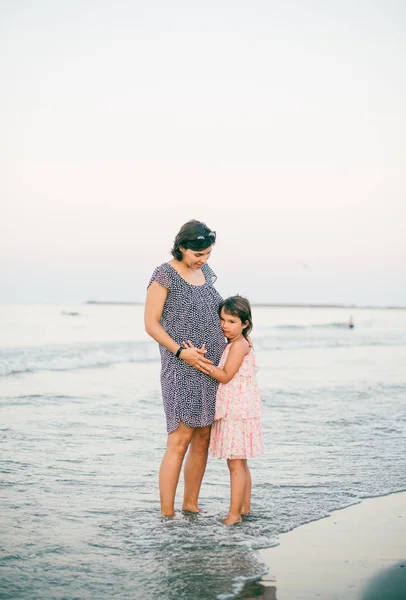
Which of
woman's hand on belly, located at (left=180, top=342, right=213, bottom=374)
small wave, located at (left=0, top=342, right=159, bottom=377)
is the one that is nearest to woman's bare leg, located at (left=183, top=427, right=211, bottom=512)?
woman's hand on belly, located at (left=180, top=342, right=213, bottom=374)

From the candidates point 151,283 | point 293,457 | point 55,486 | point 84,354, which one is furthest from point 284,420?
point 84,354

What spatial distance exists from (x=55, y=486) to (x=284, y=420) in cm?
387

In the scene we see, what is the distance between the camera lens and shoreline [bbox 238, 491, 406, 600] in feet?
10.2

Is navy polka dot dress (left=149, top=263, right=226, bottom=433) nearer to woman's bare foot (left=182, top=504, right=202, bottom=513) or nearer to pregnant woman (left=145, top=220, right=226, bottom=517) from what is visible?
pregnant woman (left=145, top=220, right=226, bottom=517)

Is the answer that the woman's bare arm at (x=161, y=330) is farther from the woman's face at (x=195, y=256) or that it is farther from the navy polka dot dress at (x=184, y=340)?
the woman's face at (x=195, y=256)

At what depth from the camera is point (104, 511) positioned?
14.4 ft

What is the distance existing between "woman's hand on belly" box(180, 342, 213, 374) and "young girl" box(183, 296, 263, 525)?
43 mm

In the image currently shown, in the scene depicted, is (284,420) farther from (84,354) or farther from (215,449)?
(84,354)

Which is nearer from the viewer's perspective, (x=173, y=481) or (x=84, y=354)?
(x=173, y=481)

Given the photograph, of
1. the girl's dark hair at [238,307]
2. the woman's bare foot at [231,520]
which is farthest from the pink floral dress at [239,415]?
the woman's bare foot at [231,520]

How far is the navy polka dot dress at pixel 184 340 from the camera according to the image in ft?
14.3

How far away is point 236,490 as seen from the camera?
429cm

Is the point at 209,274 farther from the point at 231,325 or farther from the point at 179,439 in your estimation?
the point at 179,439

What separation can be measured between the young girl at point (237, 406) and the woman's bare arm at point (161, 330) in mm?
96
